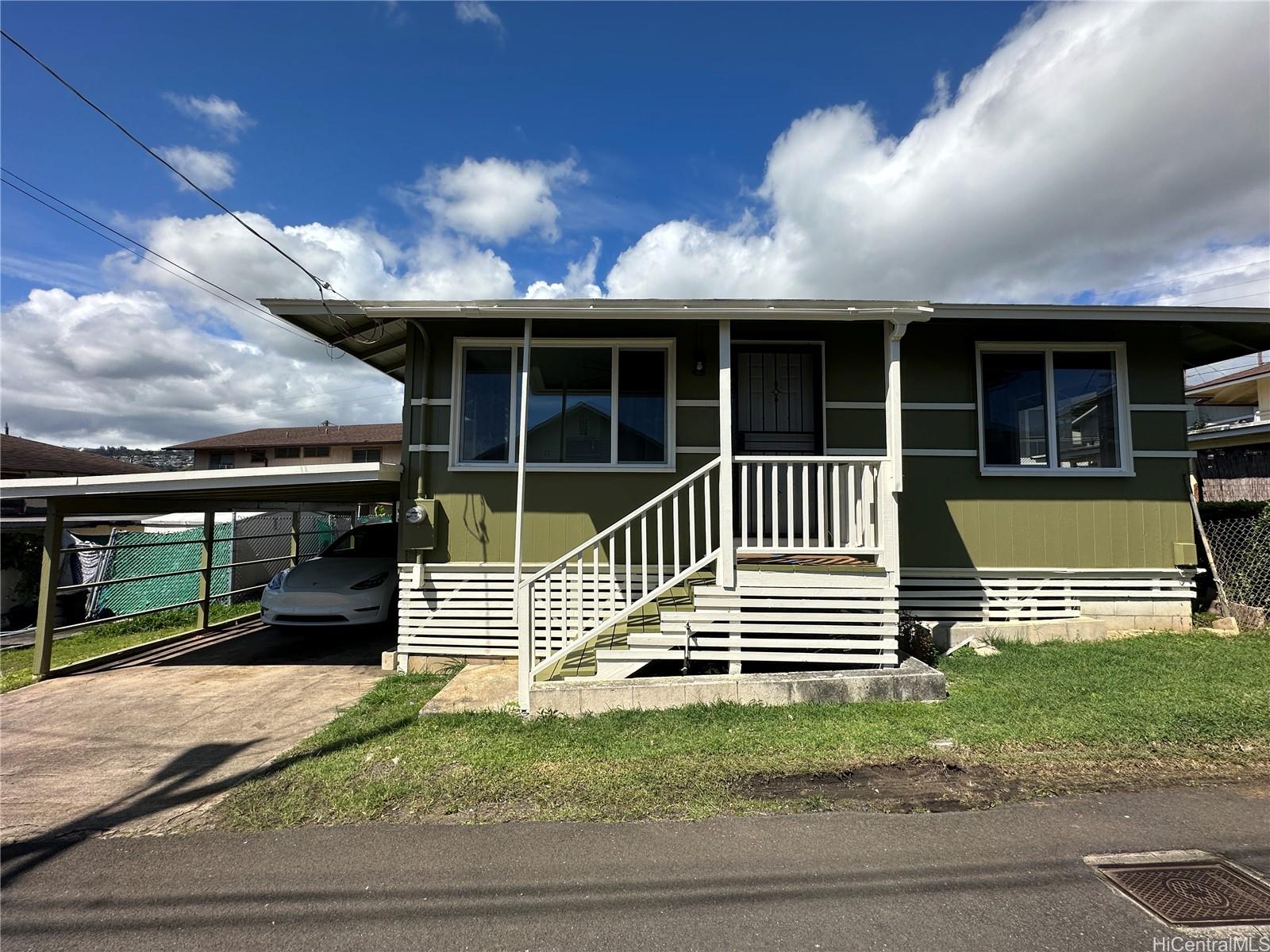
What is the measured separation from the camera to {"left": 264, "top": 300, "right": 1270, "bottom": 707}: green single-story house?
6125mm

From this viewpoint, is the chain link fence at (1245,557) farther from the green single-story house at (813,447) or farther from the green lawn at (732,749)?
the green lawn at (732,749)

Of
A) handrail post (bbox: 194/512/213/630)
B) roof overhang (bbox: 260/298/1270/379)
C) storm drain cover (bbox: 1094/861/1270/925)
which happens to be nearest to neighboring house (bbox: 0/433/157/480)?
handrail post (bbox: 194/512/213/630)

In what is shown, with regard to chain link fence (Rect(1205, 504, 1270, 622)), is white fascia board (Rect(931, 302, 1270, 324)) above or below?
above

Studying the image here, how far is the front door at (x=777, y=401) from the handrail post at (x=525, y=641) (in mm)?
3006

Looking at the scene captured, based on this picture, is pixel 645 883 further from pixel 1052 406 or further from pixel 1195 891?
pixel 1052 406

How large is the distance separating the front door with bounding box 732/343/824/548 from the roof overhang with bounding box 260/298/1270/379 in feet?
4.42

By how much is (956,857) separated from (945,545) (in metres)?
4.20

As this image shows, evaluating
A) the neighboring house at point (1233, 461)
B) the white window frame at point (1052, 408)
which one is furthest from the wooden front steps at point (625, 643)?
the neighboring house at point (1233, 461)

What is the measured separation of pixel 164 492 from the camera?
226 inches

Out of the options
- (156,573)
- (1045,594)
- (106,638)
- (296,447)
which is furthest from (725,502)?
(296,447)

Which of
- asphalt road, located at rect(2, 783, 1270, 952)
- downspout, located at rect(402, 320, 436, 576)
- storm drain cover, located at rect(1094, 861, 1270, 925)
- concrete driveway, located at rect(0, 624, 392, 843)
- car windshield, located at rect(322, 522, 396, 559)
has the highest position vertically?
downspout, located at rect(402, 320, 436, 576)

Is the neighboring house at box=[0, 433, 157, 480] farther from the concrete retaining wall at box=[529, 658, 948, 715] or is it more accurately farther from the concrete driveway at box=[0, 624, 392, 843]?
the concrete retaining wall at box=[529, 658, 948, 715]

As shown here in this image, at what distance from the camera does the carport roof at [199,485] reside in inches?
215

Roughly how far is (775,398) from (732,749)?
157 inches
